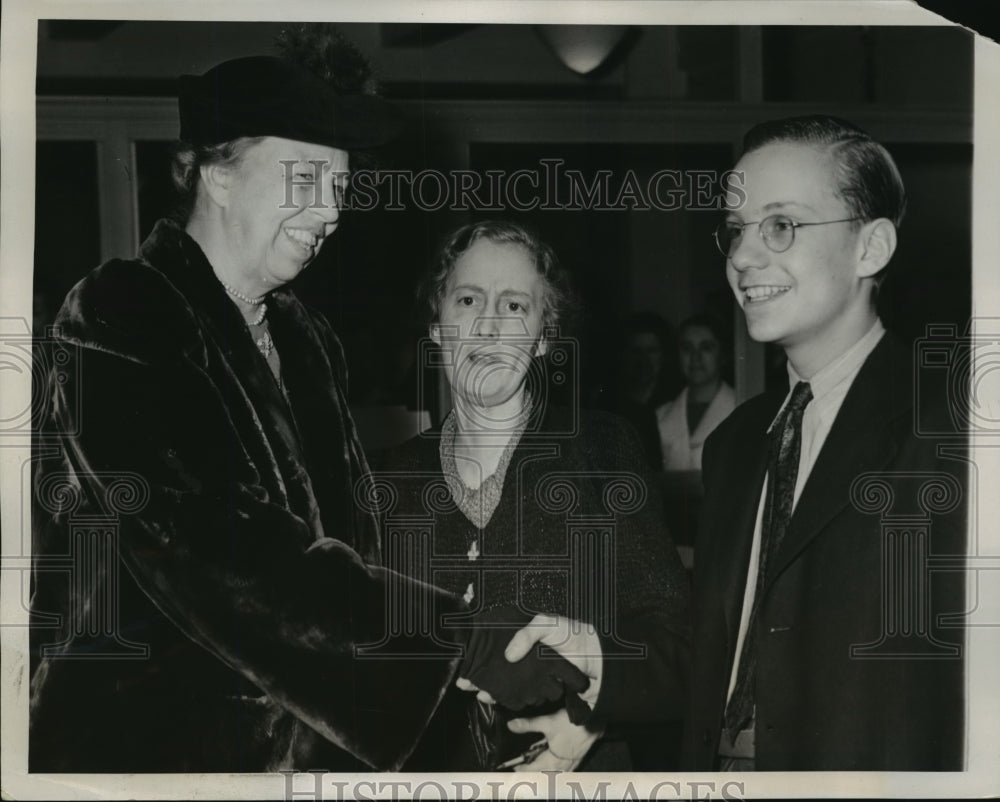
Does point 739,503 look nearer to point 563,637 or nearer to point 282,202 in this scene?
point 563,637

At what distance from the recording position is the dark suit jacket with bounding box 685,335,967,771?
3.08 m

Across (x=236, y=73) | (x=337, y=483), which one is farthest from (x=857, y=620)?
(x=236, y=73)

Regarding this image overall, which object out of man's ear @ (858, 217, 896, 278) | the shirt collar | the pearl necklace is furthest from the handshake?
man's ear @ (858, 217, 896, 278)

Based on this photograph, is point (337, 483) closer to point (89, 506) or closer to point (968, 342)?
point (89, 506)

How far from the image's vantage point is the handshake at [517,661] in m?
3.10

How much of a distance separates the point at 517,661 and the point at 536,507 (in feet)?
1.32

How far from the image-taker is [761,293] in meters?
3.08

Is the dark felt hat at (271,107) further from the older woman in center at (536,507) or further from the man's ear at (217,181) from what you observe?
the older woman in center at (536,507)

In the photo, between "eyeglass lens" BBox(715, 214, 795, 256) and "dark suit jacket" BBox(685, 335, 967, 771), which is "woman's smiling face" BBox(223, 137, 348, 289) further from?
"dark suit jacket" BBox(685, 335, 967, 771)

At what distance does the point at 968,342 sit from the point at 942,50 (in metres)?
0.77

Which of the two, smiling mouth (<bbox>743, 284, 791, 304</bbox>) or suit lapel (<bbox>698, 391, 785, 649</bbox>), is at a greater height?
smiling mouth (<bbox>743, 284, 791, 304</bbox>)

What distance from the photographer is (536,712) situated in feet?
10.3

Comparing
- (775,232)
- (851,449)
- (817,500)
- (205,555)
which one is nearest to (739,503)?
(817,500)

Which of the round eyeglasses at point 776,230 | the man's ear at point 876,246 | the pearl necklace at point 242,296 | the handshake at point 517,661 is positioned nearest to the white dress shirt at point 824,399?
the man's ear at point 876,246
